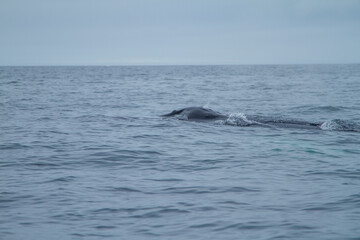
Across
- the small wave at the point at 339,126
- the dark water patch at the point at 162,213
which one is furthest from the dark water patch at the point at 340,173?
the small wave at the point at 339,126

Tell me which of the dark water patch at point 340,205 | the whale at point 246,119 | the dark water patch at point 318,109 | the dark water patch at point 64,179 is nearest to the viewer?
the dark water patch at point 340,205

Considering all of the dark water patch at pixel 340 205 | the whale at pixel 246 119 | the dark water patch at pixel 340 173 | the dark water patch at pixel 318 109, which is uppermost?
the whale at pixel 246 119

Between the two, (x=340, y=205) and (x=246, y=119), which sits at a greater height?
(x=246, y=119)

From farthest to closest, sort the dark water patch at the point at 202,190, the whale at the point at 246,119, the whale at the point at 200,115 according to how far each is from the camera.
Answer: the whale at the point at 200,115 → the whale at the point at 246,119 → the dark water patch at the point at 202,190

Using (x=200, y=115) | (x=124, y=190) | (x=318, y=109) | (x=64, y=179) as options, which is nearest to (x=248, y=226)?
(x=124, y=190)

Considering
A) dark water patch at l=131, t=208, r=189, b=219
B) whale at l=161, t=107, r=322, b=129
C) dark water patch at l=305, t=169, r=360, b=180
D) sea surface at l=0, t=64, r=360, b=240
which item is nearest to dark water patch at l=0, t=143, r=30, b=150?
→ sea surface at l=0, t=64, r=360, b=240

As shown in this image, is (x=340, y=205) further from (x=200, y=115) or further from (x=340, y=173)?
(x=200, y=115)

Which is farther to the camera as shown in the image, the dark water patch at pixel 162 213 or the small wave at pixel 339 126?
the small wave at pixel 339 126

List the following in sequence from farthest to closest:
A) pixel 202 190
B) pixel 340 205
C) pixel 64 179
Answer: pixel 64 179 < pixel 202 190 < pixel 340 205

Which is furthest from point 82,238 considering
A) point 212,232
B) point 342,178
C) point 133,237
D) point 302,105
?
point 302,105

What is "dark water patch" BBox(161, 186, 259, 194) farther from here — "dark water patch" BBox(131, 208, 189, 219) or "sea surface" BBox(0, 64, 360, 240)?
"dark water patch" BBox(131, 208, 189, 219)

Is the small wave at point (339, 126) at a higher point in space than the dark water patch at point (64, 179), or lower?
higher

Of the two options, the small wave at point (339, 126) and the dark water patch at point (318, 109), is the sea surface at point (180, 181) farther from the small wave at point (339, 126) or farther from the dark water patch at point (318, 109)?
the dark water patch at point (318, 109)

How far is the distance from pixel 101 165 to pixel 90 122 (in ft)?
29.7
